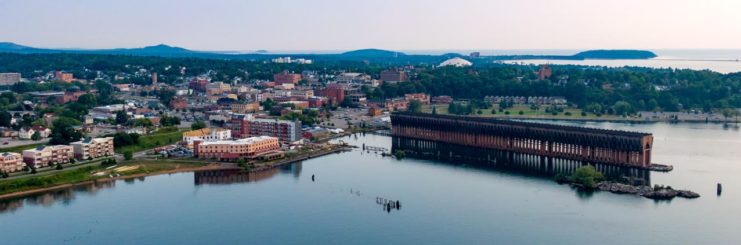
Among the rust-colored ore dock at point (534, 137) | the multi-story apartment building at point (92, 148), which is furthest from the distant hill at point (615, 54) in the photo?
the multi-story apartment building at point (92, 148)

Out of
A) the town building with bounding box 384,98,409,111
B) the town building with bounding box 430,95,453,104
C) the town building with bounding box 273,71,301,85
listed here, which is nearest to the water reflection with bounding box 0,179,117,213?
the town building with bounding box 384,98,409,111

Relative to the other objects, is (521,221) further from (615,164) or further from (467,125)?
(467,125)

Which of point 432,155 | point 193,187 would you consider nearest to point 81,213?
point 193,187

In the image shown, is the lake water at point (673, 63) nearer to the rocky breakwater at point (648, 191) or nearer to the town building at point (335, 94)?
the town building at point (335, 94)

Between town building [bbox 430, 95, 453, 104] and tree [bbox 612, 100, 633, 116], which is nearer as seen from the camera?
tree [bbox 612, 100, 633, 116]

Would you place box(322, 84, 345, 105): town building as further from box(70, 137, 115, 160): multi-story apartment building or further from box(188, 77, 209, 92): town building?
box(70, 137, 115, 160): multi-story apartment building

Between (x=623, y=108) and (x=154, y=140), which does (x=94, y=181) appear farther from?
(x=623, y=108)
